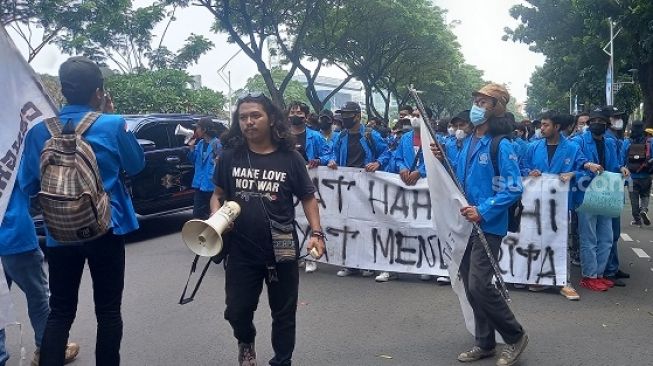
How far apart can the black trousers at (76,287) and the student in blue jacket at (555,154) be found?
416 cm

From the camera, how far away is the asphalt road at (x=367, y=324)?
4.38m

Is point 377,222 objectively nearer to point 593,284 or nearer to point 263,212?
point 593,284

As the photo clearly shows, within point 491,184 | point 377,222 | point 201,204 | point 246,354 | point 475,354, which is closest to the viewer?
point 246,354

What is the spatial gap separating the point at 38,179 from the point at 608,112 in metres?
5.48

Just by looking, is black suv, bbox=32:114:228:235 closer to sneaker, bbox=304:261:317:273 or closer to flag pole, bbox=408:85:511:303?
sneaker, bbox=304:261:317:273

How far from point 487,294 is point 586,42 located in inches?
884

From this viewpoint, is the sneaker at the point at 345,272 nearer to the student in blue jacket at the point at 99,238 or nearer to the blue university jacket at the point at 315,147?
the blue university jacket at the point at 315,147

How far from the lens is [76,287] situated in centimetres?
331

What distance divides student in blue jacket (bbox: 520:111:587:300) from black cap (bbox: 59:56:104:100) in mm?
4296

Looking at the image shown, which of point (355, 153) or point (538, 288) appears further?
point (355, 153)

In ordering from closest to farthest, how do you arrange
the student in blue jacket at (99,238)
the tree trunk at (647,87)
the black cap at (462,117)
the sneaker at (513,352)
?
the student in blue jacket at (99,238) → the sneaker at (513,352) → the black cap at (462,117) → the tree trunk at (647,87)

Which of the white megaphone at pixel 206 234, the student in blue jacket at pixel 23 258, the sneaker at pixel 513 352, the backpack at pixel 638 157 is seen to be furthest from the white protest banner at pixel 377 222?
the backpack at pixel 638 157

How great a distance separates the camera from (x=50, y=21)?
21172mm

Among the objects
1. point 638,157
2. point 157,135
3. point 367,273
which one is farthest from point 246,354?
point 638,157
